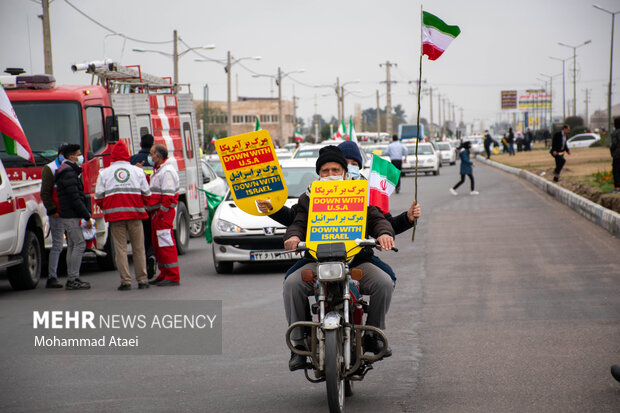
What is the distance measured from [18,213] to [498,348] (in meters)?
7.07

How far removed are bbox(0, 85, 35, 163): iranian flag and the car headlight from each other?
2908mm

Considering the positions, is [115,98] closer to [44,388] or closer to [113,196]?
[113,196]

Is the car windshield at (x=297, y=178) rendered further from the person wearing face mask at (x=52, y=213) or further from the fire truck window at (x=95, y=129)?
the person wearing face mask at (x=52, y=213)

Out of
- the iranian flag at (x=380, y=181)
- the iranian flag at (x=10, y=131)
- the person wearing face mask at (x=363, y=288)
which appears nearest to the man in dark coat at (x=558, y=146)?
the iranian flag at (x=10, y=131)

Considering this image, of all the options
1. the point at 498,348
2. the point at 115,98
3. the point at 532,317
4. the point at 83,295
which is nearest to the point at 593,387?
the point at 498,348

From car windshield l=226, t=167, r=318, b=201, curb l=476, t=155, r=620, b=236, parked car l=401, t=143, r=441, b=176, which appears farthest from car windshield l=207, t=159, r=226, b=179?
parked car l=401, t=143, r=441, b=176

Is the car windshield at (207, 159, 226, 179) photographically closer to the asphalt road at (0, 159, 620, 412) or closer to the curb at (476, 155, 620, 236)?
the curb at (476, 155, 620, 236)

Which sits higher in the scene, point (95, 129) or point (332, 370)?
point (95, 129)

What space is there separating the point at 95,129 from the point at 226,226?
297cm

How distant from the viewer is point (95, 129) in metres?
14.6

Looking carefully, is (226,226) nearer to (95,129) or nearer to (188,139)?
(95,129)

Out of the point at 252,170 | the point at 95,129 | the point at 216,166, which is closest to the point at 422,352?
the point at 252,170

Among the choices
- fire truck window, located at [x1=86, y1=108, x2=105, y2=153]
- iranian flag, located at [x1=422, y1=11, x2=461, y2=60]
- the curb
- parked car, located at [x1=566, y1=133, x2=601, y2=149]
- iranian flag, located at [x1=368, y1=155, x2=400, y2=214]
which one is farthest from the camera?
parked car, located at [x1=566, y1=133, x2=601, y2=149]

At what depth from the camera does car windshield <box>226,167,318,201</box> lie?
14344 mm
